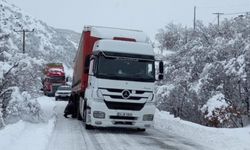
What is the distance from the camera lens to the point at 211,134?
16781 millimetres

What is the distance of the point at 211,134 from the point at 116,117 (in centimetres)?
328

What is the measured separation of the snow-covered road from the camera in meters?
13.5

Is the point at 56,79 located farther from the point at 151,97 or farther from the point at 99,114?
the point at 99,114

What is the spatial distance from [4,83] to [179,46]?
15963 mm

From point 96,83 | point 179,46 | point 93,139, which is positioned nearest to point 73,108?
point 96,83

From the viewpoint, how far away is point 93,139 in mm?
15188

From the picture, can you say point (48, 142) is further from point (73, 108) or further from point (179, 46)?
point (179, 46)

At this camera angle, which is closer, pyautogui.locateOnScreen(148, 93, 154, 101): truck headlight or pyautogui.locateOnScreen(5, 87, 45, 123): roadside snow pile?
pyautogui.locateOnScreen(148, 93, 154, 101): truck headlight

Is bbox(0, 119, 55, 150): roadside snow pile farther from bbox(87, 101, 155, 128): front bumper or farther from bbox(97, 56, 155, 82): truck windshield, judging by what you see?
bbox(97, 56, 155, 82): truck windshield

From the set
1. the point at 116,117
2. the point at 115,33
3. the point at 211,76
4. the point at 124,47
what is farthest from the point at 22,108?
the point at 211,76

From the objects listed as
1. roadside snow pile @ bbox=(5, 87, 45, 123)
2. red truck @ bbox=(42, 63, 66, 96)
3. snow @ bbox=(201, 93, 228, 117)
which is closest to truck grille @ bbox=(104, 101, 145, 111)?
roadside snow pile @ bbox=(5, 87, 45, 123)

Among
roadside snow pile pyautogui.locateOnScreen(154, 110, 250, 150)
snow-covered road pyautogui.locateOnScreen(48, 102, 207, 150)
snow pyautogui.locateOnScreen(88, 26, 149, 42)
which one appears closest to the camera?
snow-covered road pyautogui.locateOnScreen(48, 102, 207, 150)

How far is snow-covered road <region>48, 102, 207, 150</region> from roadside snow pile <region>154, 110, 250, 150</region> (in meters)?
0.54

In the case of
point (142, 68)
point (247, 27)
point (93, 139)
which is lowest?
point (93, 139)
